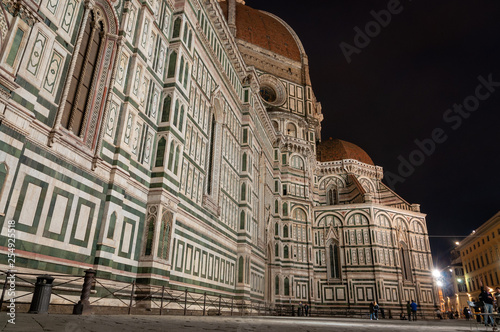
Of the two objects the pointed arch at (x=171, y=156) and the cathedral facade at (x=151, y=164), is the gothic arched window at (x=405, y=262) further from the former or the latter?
the pointed arch at (x=171, y=156)

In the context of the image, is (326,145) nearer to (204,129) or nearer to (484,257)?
(484,257)

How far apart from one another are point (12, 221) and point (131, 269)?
4.50 metres

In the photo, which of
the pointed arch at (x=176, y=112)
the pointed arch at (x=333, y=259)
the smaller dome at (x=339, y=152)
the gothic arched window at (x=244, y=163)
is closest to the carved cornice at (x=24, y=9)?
the pointed arch at (x=176, y=112)

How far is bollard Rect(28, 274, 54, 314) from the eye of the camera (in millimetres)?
6492

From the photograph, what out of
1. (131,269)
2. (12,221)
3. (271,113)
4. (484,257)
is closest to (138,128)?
(131,269)

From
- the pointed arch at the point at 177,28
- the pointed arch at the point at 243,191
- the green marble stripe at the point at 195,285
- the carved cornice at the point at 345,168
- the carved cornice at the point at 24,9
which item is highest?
the carved cornice at the point at 345,168

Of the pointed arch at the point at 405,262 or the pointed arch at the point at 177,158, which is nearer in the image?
the pointed arch at the point at 177,158

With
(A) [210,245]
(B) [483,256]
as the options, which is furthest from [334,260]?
(B) [483,256]

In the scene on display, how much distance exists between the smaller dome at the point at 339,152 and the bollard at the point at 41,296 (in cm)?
4003

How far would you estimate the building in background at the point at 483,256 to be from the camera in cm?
3828

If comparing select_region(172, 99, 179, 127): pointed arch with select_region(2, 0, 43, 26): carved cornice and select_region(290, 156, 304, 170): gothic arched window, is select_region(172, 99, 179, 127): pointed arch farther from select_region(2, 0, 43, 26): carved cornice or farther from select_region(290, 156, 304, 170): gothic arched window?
select_region(290, 156, 304, 170): gothic arched window

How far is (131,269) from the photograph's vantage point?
35.6 feet

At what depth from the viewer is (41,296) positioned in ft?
21.5

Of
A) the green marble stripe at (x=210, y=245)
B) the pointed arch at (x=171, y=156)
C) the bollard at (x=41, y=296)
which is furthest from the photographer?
the green marble stripe at (x=210, y=245)
